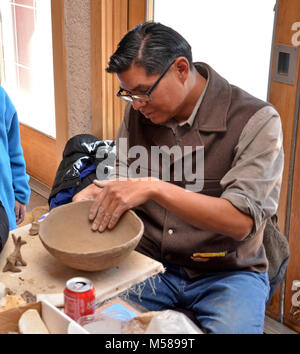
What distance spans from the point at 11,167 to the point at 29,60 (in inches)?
69.1

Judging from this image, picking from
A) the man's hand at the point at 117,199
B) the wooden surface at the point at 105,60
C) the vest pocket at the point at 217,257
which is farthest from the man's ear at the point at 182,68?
the wooden surface at the point at 105,60

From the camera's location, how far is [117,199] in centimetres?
149

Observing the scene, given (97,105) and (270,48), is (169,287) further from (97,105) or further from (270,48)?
(97,105)

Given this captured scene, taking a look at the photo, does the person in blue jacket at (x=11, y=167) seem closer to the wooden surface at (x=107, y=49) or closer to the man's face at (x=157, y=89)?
the man's face at (x=157, y=89)

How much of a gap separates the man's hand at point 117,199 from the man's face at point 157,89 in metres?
0.29

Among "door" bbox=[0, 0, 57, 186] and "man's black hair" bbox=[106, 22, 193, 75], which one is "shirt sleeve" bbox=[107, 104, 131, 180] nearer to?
"man's black hair" bbox=[106, 22, 193, 75]

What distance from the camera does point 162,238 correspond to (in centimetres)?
170

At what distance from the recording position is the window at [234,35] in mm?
2227

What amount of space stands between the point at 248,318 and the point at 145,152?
66cm

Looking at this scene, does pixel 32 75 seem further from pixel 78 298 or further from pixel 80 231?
pixel 78 298

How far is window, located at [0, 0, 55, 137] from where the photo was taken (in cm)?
358

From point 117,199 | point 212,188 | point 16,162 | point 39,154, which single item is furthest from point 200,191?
point 39,154

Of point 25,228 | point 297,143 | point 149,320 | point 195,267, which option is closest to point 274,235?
point 195,267

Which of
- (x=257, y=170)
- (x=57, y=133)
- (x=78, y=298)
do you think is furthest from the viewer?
(x=57, y=133)
